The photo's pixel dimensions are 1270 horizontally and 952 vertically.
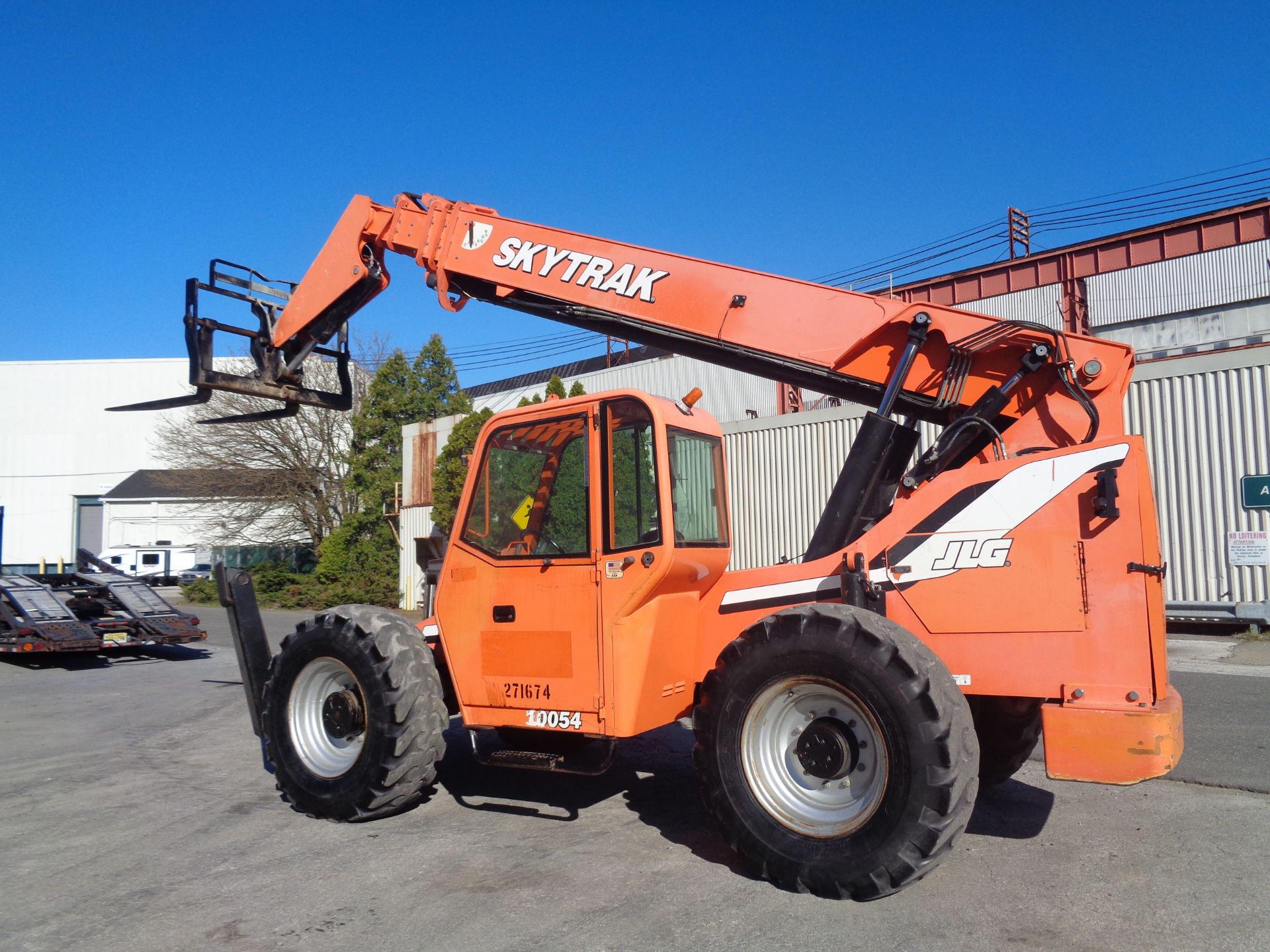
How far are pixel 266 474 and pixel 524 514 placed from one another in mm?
31032

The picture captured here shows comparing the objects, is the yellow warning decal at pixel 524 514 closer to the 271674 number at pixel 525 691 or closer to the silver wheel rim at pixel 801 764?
the 271674 number at pixel 525 691

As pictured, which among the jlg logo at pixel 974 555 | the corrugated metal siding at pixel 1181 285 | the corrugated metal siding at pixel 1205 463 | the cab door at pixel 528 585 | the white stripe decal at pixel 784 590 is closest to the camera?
the jlg logo at pixel 974 555

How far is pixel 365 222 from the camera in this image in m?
6.68

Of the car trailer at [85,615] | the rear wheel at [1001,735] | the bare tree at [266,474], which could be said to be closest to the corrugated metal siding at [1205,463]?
the rear wheel at [1001,735]

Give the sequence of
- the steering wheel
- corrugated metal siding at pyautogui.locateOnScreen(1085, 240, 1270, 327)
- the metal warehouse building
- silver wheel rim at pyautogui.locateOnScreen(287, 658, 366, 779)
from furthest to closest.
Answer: corrugated metal siding at pyautogui.locateOnScreen(1085, 240, 1270, 327)
the metal warehouse building
silver wheel rim at pyautogui.locateOnScreen(287, 658, 366, 779)
the steering wheel

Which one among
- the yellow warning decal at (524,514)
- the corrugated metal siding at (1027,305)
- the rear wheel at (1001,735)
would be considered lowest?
the rear wheel at (1001,735)

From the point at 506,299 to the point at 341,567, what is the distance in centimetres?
2609

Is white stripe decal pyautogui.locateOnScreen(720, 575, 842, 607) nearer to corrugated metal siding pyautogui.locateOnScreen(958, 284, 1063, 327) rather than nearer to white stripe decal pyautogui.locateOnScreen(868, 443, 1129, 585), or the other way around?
white stripe decal pyautogui.locateOnScreen(868, 443, 1129, 585)

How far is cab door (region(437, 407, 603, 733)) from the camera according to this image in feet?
17.3

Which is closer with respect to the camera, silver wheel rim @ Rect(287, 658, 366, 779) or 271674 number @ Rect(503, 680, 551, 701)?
271674 number @ Rect(503, 680, 551, 701)

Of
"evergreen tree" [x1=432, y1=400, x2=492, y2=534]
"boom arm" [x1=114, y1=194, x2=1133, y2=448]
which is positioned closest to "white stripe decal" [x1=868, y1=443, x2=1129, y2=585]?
"boom arm" [x1=114, y1=194, x2=1133, y2=448]

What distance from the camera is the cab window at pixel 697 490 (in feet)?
17.6

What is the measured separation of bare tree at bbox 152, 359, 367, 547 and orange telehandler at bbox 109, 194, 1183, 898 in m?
28.8

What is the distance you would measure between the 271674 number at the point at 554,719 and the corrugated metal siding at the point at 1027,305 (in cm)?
2447
